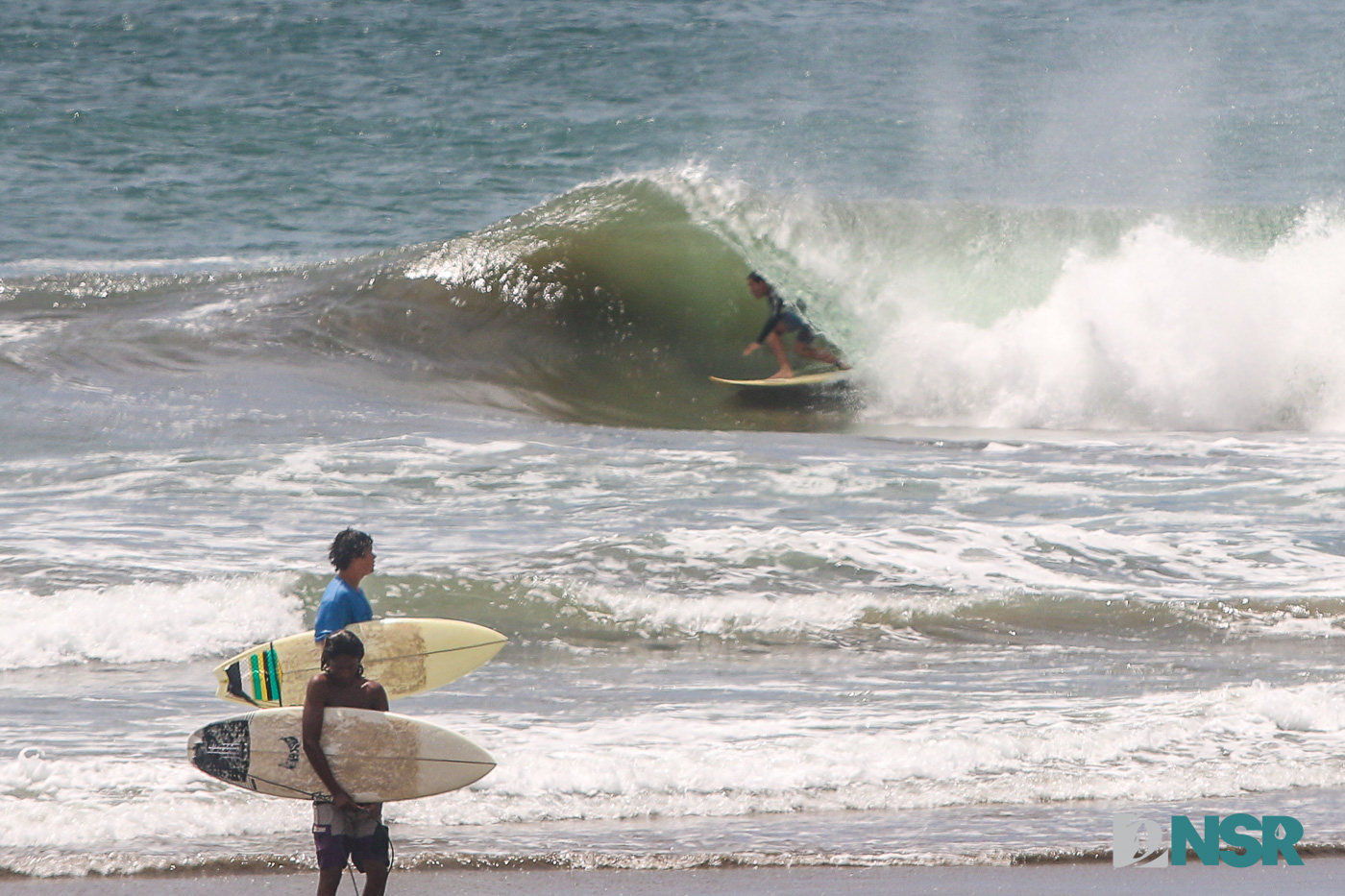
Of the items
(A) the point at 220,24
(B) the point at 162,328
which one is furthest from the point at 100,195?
(A) the point at 220,24

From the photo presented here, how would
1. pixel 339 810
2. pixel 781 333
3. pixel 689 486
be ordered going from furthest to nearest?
pixel 781 333 → pixel 689 486 → pixel 339 810

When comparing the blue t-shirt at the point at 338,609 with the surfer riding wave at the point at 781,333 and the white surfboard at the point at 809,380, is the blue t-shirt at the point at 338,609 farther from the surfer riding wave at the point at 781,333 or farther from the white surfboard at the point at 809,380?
the surfer riding wave at the point at 781,333

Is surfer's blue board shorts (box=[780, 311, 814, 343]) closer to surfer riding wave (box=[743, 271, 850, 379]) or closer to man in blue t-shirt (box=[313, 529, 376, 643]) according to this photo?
surfer riding wave (box=[743, 271, 850, 379])

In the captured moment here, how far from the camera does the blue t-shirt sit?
3916 millimetres

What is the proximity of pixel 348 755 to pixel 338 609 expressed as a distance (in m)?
0.51

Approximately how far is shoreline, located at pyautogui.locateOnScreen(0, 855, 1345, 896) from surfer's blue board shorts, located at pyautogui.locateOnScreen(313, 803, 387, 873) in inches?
17.6

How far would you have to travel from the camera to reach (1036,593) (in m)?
6.64

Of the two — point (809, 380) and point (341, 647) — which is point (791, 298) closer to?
point (809, 380)

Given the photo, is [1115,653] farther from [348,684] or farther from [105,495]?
[105,495]

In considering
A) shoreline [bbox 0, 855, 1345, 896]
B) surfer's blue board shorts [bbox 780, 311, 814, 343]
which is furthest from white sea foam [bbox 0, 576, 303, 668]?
surfer's blue board shorts [bbox 780, 311, 814, 343]

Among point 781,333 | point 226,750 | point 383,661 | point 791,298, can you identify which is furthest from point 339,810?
point 791,298

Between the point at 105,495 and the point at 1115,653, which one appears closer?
the point at 1115,653

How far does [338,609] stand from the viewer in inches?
154

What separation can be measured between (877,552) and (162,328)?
859 cm
